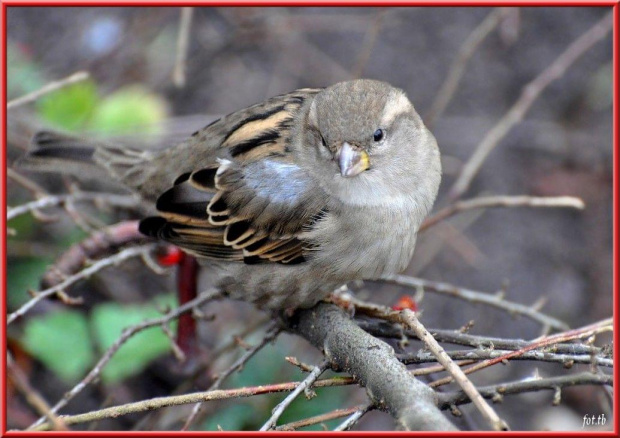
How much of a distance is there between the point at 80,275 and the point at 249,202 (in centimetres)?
68

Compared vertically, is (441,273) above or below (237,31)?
below

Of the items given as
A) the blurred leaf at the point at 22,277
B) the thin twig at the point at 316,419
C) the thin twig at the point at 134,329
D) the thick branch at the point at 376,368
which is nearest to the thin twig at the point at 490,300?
the thick branch at the point at 376,368

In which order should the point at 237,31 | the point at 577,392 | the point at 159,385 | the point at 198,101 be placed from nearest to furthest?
the point at 159,385 < the point at 577,392 < the point at 237,31 < the point at 198,101

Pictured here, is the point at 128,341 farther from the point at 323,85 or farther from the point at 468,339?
the point at 323,85

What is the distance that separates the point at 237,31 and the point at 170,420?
8.26ft

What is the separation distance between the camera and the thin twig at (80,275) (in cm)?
257

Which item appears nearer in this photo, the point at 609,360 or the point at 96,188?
the point at 609,360

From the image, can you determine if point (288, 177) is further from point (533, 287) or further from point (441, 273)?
point (533, 287)

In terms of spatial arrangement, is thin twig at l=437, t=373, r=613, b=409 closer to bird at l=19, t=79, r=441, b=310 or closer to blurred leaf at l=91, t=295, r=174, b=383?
bird at l=19, t=79, r=441, b=310

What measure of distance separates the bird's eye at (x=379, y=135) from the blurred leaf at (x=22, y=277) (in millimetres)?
1906

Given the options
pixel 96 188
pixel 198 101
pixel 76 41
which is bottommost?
pixel 96 188

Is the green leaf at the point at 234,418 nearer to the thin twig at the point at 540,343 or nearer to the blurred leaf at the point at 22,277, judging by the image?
the blurred leaf at the point at 22,277

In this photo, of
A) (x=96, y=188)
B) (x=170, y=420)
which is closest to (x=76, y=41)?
(x=96, y=188)

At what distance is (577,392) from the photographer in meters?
4.51
